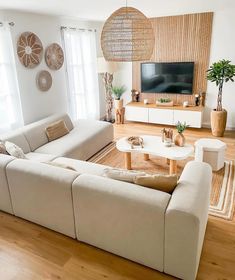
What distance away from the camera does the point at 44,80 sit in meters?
4.71

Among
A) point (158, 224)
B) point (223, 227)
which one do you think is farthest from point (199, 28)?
point (158, 224)

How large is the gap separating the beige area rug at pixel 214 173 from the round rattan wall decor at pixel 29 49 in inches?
78.5

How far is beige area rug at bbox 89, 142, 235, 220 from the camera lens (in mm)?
2922

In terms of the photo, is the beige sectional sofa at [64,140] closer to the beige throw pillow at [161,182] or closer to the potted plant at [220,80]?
the beige throw pillow at [161,182]

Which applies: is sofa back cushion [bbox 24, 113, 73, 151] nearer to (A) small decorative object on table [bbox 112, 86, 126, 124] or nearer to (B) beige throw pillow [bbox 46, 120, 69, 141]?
(B) beige throw pillow [bbox 46, 120, 69, 141]

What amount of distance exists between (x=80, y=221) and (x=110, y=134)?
9.22 ft

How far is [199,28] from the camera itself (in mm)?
5246

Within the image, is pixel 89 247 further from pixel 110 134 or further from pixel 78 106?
pixel 78 106

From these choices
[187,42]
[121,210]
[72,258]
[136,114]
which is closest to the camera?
[121,210]

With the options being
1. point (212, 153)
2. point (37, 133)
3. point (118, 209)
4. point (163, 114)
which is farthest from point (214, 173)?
point (37, 133)

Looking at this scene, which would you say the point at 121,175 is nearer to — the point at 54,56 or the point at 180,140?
the point at 180,140

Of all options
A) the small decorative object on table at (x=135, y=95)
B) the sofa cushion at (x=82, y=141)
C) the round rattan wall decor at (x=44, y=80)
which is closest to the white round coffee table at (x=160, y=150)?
the sofa cushion at (x=82, y=141)

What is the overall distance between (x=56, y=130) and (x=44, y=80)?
3.70ft

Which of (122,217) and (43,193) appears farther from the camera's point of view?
(43,193)
